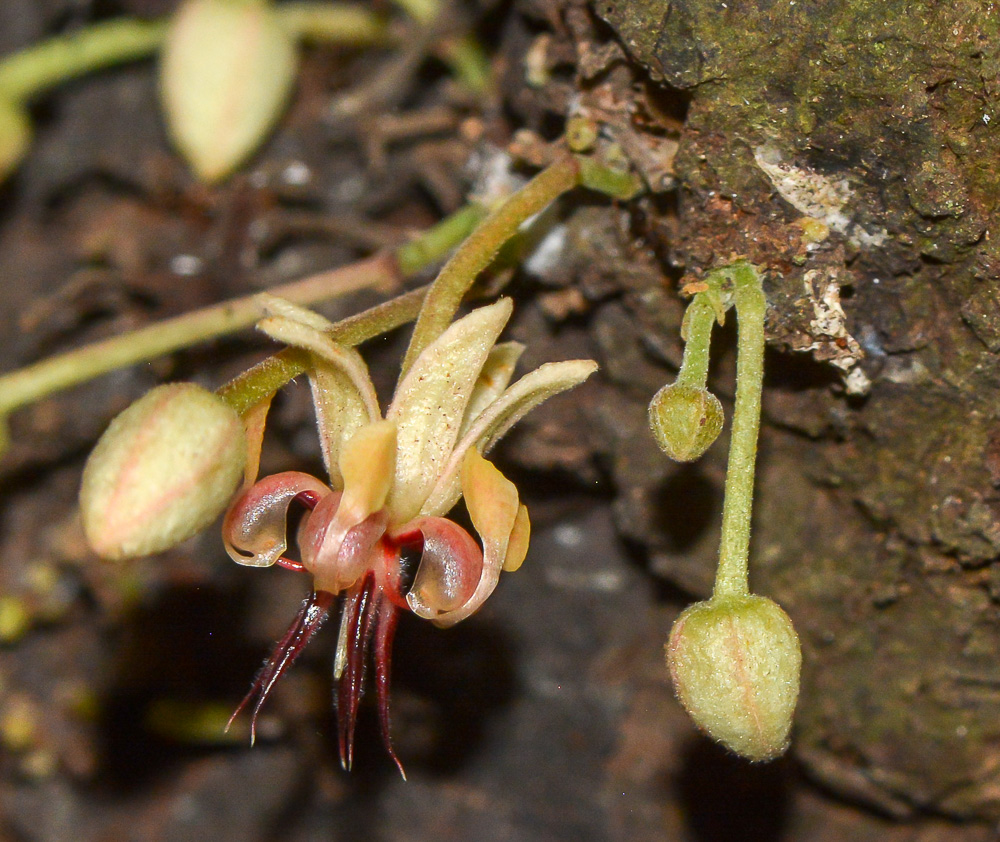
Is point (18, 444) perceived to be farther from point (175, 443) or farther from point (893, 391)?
point (893, 391)

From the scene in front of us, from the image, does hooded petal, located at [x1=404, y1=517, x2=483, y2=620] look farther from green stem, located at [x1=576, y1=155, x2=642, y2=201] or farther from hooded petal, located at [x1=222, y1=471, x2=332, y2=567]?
green stem, located at [x1=576, y1=155, x2=642, y2=201]

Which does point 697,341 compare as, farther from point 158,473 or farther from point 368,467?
point 158,473

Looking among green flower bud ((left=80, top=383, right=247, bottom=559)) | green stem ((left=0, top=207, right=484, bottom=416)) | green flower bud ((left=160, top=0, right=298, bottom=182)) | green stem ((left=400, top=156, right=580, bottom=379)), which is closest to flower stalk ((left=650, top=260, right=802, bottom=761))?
green stem ((left=400, top=156, right=580, bottom=379))

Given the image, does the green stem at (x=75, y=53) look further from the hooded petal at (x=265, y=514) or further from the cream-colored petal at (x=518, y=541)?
the cream-colored petal at (x=518, y=541)

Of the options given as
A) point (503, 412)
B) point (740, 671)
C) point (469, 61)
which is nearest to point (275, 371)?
point (503, 412)

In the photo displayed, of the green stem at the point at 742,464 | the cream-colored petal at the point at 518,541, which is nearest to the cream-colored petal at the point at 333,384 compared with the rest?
the cream-colored petal at the point at 518,541
